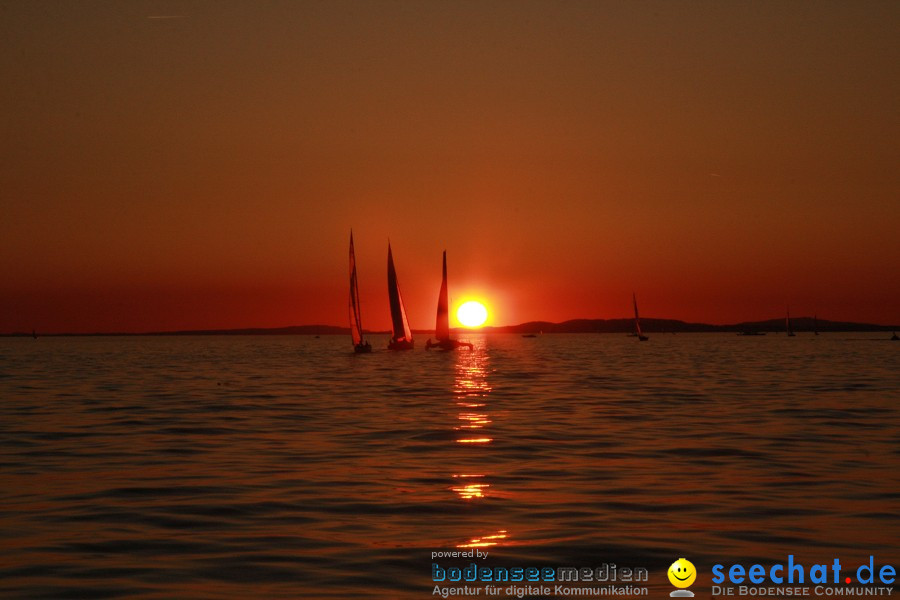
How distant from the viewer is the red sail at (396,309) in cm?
10662

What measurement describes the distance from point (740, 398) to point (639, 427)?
13.2 meters

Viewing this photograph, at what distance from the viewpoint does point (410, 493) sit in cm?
1719

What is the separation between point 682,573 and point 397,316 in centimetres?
10021

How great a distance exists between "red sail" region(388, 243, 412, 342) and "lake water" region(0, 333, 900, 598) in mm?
70638

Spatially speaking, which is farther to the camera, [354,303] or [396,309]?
[396,309]

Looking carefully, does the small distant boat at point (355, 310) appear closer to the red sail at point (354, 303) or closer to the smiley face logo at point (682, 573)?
the red sail at point (354, 303)

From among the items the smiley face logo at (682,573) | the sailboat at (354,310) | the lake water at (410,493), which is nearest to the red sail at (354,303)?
the sailboat at (354,310)

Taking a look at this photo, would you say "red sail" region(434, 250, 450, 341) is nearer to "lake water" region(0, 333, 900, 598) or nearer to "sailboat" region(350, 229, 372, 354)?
"sailboat" region(350, 229, 372, 354)

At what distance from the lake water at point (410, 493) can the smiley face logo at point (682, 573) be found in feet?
0.38

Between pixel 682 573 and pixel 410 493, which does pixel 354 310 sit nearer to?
pixel 410 493

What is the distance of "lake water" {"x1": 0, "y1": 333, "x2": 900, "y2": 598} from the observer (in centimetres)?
1220

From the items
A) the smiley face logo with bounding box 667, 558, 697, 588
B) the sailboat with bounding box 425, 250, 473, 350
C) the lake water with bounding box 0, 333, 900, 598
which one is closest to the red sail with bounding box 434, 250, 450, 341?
the sailboat with bounding box 425, 250, 473, 350

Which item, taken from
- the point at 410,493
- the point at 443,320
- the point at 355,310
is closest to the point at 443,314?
the point at 443,320

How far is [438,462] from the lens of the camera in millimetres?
21359
